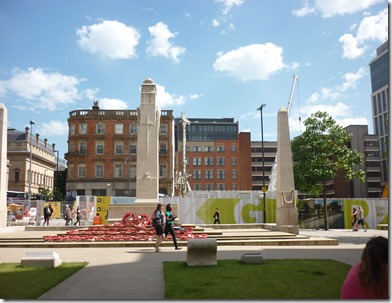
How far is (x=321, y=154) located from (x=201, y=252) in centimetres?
2571

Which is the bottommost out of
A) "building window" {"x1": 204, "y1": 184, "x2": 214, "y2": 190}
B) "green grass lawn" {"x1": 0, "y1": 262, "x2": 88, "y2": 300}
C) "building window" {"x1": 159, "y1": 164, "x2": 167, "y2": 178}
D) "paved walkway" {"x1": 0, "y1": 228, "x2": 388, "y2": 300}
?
"paved walkway" {"x1": 0, "y1": 228, "x2": 388, "y2": 300}

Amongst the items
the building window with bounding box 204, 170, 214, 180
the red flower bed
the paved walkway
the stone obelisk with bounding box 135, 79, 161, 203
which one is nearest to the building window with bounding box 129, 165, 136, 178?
the building window with bounding box 204, 170, 214, 180

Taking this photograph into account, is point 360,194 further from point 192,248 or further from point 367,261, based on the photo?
point 367,261

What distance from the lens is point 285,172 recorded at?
79.7 ft

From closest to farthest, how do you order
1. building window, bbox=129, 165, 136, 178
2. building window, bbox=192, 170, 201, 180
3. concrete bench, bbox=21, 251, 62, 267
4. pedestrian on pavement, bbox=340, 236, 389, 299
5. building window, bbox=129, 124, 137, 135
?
pedestrian on pavement, bbox=340, 236, 389, 299, concrete bench, bbox=21, 251, 62, 267, building window, bbox=129, 165, 136, 178, building window, bbox=129, 124, 137, 135, building window, bbox=192, 170, 201, 180

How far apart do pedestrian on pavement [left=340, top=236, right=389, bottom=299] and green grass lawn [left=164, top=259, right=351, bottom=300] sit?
3381 millimetres

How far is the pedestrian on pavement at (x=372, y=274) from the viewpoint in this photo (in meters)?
3.87

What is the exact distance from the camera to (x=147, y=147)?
25875mm

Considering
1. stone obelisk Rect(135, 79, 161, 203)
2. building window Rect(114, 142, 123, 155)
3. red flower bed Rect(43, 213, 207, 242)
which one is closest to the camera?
red flower bed Rect(43, 213, 207, 242)

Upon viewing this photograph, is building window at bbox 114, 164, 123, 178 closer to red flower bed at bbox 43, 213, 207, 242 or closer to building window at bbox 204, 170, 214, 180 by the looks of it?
building window at bbox 204, 170, 214, 180

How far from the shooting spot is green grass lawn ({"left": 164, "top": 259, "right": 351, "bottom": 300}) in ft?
24.3

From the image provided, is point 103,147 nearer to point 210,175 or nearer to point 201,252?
point 210,175

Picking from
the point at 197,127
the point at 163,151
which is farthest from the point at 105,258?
the point at 197,127

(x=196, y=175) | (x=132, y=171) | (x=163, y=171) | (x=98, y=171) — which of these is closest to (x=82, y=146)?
(x=98, y=171)
